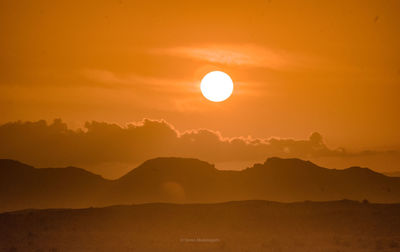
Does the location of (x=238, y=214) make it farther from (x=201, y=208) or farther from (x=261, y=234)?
(x=261, y=234)

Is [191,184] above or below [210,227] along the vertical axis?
above

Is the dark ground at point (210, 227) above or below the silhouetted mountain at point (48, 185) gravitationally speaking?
below

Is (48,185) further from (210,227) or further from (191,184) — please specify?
(210,227)

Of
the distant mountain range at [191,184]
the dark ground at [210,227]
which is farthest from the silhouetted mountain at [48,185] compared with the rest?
the dark ground at [210,227]

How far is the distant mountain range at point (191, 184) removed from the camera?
63.7 m

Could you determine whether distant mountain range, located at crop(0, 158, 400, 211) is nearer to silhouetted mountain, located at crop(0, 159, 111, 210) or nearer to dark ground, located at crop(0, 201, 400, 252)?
silhouetted mountain, located at crop(0, 159, 111, 210)

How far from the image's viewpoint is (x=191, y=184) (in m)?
72.4

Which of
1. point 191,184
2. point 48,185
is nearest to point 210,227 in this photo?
point 191,184

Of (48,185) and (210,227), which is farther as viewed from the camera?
(48,185)

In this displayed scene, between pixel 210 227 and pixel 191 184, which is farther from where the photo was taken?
pixel 191 184

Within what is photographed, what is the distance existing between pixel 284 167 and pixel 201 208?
1119 inches

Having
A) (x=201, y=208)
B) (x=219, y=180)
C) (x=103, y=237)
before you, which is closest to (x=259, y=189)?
(x=219, y=180)

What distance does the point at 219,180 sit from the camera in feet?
240

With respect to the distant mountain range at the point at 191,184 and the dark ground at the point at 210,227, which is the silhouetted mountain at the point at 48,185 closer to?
the distant mountain range at the point at 191,184
